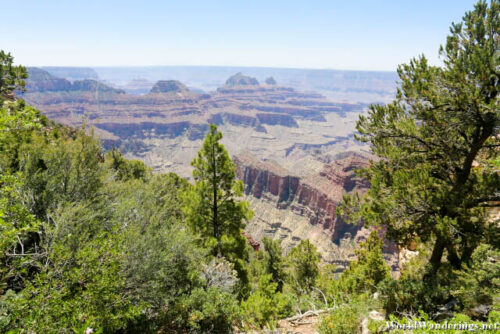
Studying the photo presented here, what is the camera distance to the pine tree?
9664 mm

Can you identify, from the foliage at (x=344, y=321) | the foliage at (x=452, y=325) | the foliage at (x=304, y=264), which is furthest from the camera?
the foliage at (x=304, y=264)

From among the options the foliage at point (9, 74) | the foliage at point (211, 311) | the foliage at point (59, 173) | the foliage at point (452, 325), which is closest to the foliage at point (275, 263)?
the foliage at point (211, 311)

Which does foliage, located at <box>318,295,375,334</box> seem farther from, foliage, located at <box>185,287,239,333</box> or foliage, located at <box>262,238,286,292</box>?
foliage, located at <box>262,238,286,292</box>

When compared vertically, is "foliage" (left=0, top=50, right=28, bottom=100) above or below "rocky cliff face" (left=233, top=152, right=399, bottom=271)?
above

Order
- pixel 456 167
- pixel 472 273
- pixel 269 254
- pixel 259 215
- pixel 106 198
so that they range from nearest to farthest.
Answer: pixel 472 273 < pixel 456 167 < pixel 106 198 < pixel 269 254 < pixel 259 215

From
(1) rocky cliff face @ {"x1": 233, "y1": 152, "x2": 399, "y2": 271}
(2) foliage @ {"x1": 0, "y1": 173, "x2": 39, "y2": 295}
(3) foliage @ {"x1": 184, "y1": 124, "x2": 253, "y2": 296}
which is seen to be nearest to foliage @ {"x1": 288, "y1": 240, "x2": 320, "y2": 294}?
(3) foliage @ {"x1": 184, "y1": 124, "x2": 253, "y2": 296}

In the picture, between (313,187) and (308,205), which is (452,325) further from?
(308,205)

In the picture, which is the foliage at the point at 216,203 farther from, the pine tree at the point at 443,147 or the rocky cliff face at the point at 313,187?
the rocky cliff face at the point at 313,187

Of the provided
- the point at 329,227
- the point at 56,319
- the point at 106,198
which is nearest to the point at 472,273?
the point at 56,319

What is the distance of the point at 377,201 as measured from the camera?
37.9ft

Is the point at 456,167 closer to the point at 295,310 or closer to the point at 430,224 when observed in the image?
the point at 430,224

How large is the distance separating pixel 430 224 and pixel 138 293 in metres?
12.1

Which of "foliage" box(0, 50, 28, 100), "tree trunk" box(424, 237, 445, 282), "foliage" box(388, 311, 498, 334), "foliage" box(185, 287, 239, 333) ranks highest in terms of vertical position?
"foliage" box(0, 50, 28, 100)

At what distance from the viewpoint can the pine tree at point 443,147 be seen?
31.7 feet
